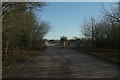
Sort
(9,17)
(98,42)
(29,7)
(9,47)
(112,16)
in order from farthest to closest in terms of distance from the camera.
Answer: (98,42) → (112,16) → (9,47) → (9,17) → (29,7)

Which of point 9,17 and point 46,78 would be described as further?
point 9,17

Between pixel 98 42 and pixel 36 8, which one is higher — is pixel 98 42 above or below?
below

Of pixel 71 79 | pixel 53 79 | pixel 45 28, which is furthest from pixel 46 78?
pixel 45 28

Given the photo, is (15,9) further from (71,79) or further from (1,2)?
(71,79)

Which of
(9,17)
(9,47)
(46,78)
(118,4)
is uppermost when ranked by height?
(118,4)

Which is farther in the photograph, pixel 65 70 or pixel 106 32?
pixel 106 32

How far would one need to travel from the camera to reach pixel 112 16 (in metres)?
16.3

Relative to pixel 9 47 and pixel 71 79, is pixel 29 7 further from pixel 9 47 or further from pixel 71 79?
pixel 9 47

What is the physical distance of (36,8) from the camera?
9625 millimetres

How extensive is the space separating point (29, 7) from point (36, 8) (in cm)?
51

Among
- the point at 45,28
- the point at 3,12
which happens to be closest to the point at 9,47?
the point at 3,12

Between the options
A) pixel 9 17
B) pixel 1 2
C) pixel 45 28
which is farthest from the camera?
pixel 45 28

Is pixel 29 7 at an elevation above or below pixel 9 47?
above

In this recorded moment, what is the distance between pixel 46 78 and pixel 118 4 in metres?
12.1
